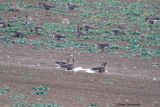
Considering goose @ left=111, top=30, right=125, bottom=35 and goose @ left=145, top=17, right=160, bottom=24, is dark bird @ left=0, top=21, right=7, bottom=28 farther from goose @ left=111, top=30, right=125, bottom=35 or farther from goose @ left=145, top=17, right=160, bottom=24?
goose @ left=145, top=17, right=160, bottom=24

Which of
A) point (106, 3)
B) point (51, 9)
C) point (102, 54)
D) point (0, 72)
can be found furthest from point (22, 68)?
point (106, 3)

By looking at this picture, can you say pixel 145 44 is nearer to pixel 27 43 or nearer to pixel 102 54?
pixel 102 54

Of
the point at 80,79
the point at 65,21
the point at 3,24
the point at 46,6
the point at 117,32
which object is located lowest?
the point at 80,79

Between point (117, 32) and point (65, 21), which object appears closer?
point (117, 32)

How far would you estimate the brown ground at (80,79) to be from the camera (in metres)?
13.0

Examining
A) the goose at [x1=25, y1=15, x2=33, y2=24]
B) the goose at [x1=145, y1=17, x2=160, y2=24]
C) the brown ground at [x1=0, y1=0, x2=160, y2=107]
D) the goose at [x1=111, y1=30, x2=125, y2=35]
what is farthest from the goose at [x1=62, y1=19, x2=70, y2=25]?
the goose at [x1=145, y1=17, x2=160, y2=24]

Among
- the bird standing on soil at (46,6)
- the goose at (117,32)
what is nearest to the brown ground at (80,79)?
the goose at (117,32)

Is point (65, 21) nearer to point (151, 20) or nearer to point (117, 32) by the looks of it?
point (117, 32)

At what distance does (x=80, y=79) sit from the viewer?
1588 centimetres

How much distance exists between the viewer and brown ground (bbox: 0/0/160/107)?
13.0m

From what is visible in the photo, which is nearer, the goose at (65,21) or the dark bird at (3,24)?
the dark bird at (3,24)

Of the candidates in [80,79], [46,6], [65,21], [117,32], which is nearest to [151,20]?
[117,32]

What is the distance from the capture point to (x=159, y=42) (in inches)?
929

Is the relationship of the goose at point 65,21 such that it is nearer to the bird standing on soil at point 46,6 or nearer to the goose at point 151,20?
the bird standing on soil at point 46,6
